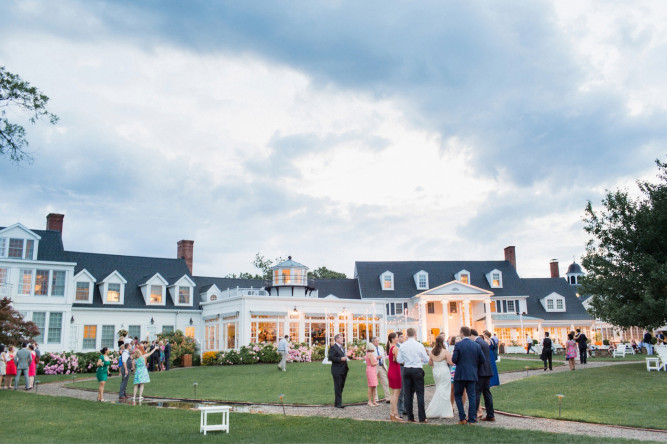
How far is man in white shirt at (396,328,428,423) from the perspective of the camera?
11.8m

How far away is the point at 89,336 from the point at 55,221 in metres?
8.68

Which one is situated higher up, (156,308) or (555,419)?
(156,308)

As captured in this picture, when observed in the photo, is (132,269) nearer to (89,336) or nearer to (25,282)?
(89,336)

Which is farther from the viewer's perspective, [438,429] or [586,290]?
[586,290]

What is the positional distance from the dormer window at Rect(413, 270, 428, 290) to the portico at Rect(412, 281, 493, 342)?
7.00ft

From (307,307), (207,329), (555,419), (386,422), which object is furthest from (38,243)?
(555,419)

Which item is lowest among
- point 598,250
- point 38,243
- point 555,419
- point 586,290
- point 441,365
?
point 555,419

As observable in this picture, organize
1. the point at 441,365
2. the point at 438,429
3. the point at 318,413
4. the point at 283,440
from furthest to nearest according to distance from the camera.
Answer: the point at 318,413 → the point at 441,365 → the point at 438,429 → the point at 283,440

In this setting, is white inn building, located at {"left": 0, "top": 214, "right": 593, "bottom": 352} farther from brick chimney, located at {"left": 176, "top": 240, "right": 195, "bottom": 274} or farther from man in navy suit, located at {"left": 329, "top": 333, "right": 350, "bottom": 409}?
man in navy suit, located at {"left": 329, "top": 333, "right": 350, "bottom": 409}

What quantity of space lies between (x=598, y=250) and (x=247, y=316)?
2010cm

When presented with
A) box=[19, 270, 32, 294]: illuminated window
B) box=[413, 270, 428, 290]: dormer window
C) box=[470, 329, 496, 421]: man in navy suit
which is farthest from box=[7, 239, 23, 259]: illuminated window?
box=[413, 270, 428, 290]: dormer window

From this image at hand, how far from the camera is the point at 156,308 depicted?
Result: 39.4 meters

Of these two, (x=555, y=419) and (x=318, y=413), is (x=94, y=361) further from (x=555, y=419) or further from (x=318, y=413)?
(x=555, y=419)

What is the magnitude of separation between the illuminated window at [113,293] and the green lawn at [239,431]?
2634 cm
